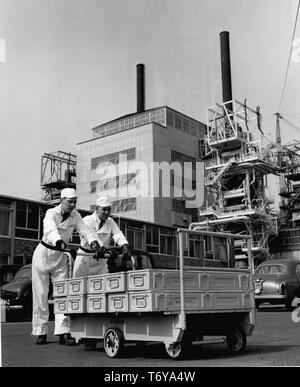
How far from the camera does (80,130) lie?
8.20 meters

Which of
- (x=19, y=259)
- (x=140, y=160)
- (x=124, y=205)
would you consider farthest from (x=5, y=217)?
(x=124, y=205)

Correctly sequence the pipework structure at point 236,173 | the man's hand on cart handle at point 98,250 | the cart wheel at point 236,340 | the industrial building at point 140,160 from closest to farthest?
the cart wheel at point 236,340
the man's hand on cart handle at point 98,250
the industrial building at point 140,160
the pipework structure at point 236,173

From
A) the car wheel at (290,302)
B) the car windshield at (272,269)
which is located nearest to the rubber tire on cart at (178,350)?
the car wheel at (290,302)

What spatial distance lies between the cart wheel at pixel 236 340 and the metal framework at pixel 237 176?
43094 mm

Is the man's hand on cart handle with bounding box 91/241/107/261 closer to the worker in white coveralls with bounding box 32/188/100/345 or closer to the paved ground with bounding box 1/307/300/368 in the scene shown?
the worker in white coveralls with bounding box 32/188/100/345

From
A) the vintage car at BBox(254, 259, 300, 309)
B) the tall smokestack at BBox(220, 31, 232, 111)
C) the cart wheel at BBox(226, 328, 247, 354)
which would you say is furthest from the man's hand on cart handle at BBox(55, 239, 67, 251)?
the tall smokestack at BBox(220, 31, 232, 111)

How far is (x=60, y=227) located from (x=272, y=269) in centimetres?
1002

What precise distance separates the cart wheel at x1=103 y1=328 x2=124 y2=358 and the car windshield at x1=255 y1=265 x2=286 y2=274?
10.4 m

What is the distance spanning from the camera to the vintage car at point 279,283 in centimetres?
1462

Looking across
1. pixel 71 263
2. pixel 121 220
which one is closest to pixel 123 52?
pixel 71 263

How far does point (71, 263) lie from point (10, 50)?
2.99 meters

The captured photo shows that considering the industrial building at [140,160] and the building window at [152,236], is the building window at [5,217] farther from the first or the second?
the building window at [152,236]

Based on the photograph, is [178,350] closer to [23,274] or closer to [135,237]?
[23,274]

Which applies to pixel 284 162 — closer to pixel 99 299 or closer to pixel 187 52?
pixel 187 52
